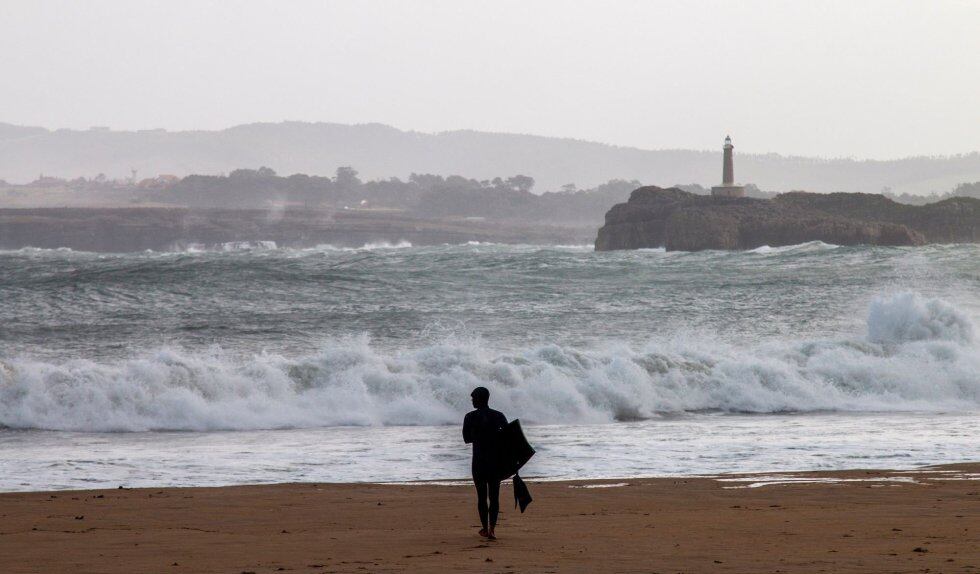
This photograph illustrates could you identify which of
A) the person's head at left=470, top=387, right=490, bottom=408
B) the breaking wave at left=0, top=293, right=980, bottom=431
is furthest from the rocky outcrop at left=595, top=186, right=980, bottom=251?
A: the person's head at left=470, top=387, right=490, bottom=408

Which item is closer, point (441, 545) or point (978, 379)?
point (441, 545)

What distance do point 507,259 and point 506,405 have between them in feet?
75.6

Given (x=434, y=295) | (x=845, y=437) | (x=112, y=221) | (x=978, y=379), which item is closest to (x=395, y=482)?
A: (x=845, y=437)

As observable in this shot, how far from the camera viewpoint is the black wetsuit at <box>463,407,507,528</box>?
7562 millimetres

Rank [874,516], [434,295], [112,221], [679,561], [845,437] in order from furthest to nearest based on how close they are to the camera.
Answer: [112,221] → [434,295] → [845,437] → [874,516] → [679,561]

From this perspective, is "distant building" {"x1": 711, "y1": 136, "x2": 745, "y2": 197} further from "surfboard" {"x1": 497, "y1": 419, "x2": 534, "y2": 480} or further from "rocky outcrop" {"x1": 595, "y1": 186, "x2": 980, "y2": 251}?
"surfboard" {"x1": 497, "y1": 419, "x2": 534, "y2": 480}

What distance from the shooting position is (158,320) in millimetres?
26891

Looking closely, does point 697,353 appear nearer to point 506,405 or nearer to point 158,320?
point 506,405

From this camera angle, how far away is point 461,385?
1827cm

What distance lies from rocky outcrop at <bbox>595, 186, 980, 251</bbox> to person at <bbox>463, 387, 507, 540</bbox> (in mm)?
75918

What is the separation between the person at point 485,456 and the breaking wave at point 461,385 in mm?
9107

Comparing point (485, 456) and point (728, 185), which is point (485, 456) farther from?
point (728, 185)

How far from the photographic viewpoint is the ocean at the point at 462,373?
12.6 m

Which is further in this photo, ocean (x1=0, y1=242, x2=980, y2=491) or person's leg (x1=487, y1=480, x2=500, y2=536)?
ocean (x1=0, y1=242, x2=980, y2=491)
